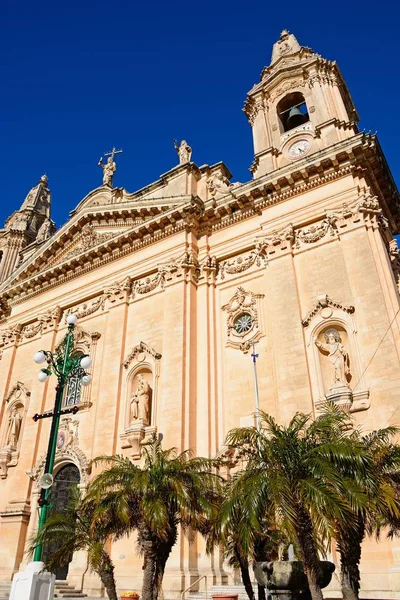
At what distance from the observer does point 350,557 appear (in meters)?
8.20

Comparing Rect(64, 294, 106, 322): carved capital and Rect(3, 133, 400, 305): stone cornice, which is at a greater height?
Rect(3, 133, 400, 305): stone cornice

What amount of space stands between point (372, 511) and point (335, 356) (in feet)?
21.2

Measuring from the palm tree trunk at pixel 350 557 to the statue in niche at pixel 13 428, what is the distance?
52.6 ft

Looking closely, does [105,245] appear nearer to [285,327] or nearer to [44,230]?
[285,327]

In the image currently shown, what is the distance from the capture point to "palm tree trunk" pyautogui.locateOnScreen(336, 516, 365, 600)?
8062mm

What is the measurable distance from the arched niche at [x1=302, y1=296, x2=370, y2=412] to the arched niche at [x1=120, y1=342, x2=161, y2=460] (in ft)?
18.6

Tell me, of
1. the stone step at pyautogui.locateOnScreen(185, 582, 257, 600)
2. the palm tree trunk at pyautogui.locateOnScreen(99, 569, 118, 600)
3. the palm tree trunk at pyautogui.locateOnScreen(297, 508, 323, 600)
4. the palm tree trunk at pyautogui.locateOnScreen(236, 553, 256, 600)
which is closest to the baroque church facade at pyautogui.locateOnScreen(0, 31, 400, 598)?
the stone step at pyautogui.locateOnScreen(185, 582, 257, 600)

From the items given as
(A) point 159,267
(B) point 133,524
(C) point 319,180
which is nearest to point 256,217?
(C) point 319,180

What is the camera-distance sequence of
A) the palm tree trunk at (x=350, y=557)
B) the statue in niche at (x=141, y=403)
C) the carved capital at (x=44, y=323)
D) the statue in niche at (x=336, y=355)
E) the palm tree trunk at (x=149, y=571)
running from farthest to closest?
the carved capital at (x=44, y=323), the statue in niche at (x=141, y=403), the statue in niche at (x=336, y=355), the palm tree trunk at (x=149, y=571), the palm tree trunk at (x=350, y=557)

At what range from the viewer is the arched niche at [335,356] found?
13148mm

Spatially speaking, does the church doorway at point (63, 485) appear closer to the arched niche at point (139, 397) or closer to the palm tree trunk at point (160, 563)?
the arched niche at point (139, 397)

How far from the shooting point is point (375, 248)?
15.0 m

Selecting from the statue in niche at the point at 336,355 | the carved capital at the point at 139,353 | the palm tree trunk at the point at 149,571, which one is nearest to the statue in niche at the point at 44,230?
the carved capital at the point at 139,353

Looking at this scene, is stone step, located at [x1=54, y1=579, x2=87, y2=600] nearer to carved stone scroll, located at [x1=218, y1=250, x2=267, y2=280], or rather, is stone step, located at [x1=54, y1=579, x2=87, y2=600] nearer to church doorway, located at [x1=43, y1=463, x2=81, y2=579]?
church doorway, located at [x1=43, y1=463, x2=81, y2=579]
